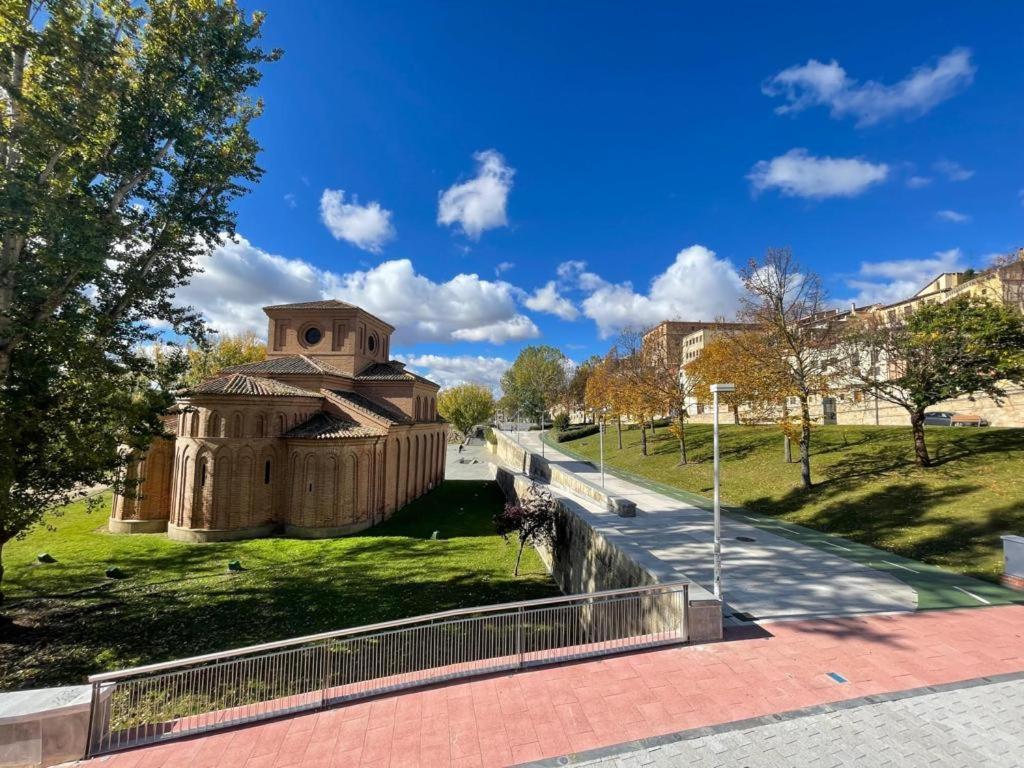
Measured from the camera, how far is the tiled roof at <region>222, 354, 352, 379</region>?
24562 mm

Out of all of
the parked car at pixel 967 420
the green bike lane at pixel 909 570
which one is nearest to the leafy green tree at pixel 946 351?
the green bike lane at pixel 909 570

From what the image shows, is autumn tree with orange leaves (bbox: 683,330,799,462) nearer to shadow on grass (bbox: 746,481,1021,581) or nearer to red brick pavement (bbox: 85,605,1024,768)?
shadow on grass (bbox: 746,481,1021,581)

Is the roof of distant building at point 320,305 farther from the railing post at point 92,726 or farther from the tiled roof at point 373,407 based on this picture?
the railing post at point 92,726

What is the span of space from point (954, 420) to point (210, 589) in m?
45.0

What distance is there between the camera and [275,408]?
20.8m

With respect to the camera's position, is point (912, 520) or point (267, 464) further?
point (267, 464)

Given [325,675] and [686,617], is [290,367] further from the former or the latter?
[686,617]

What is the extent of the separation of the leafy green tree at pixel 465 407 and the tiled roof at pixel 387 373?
4235 cm

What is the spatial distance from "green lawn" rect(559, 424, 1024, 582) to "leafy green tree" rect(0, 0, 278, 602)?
22.3 metres

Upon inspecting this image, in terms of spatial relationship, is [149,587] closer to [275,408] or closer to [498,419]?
[275,408]

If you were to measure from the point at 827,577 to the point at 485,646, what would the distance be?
897 centimetres

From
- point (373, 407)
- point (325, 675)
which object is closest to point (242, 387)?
point (373, 407)

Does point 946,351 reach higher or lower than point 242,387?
higher

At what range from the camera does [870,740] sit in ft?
16.9
